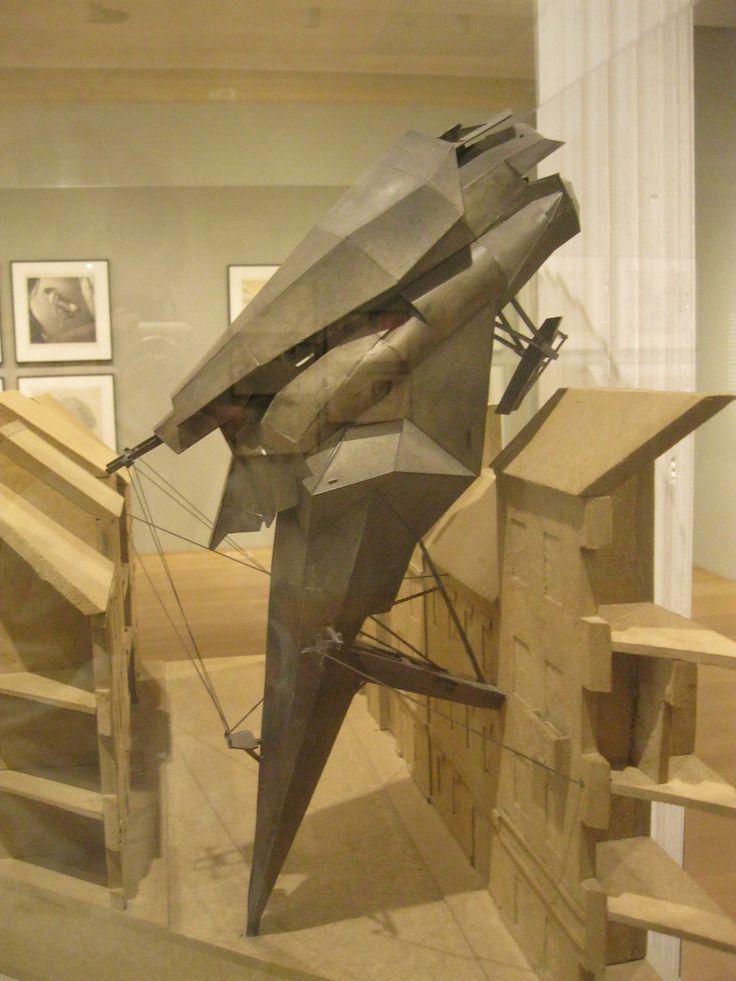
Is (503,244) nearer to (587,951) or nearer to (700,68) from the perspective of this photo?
(700,68)

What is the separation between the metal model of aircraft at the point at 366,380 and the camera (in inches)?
58.6

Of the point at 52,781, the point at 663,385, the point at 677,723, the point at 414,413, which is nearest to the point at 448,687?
the point at 677,723

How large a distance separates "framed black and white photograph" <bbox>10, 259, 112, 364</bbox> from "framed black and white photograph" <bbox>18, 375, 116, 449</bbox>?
0.05 meters

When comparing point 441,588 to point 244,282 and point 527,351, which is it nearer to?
point 527,351

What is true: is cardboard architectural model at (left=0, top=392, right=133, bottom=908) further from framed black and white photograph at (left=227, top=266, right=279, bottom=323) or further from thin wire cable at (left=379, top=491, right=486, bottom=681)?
thin wire cable at (left=379, top=491, right=486, bottom=681)

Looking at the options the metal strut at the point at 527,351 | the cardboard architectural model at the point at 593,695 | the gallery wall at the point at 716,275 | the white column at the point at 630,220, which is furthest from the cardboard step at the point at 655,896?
the metal strut at the point at 527,351

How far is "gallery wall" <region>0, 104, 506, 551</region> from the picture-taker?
1.75m

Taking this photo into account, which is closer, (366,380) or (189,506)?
(366,380)

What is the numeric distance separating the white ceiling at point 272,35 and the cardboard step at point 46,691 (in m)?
1.18

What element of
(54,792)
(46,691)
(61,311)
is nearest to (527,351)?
(61,311)

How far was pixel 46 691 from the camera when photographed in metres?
1.88

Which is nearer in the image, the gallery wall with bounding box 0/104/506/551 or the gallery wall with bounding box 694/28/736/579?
the gallery wall with bounding box 694/28/736/579

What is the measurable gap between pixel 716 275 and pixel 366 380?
597 mm

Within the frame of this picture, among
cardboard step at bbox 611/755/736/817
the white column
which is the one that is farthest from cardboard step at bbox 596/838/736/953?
the white column
